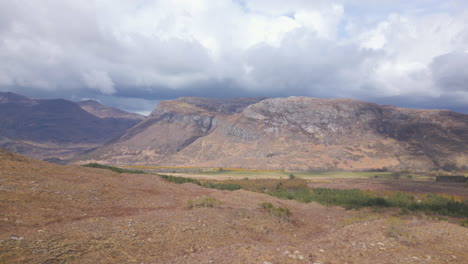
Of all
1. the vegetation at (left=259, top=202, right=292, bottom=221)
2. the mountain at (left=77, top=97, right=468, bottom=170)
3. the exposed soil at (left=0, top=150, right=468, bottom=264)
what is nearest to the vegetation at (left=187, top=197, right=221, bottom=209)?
the exposed soil at (left=0, top=150, right=468, bottom=264)

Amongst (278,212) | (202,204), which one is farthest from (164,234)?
(278,212)

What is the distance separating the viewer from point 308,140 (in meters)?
119

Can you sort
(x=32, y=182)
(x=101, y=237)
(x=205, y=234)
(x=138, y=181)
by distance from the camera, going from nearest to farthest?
(x=101, y=237) < (x=205, y=234) < (x=32, y=182) < (x=138, y=181)

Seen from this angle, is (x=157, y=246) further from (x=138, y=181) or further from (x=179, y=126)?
(x=179, y=126)

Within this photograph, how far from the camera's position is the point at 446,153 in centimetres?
9438

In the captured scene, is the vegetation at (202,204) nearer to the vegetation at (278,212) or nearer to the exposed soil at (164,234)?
the exposed soil at (164,234)

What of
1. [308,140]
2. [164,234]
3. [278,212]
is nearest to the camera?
[164,234]

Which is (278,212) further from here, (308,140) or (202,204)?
(308,140)

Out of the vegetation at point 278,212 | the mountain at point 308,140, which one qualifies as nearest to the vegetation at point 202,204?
the vegetation at point 278,212

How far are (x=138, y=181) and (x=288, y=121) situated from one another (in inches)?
4379

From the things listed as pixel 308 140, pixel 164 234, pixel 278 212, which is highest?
pixel 308 140

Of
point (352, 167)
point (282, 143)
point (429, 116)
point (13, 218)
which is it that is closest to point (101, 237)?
point (13, 218)

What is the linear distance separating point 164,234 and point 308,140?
113 metres

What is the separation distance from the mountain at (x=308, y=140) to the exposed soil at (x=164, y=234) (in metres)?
84.9
